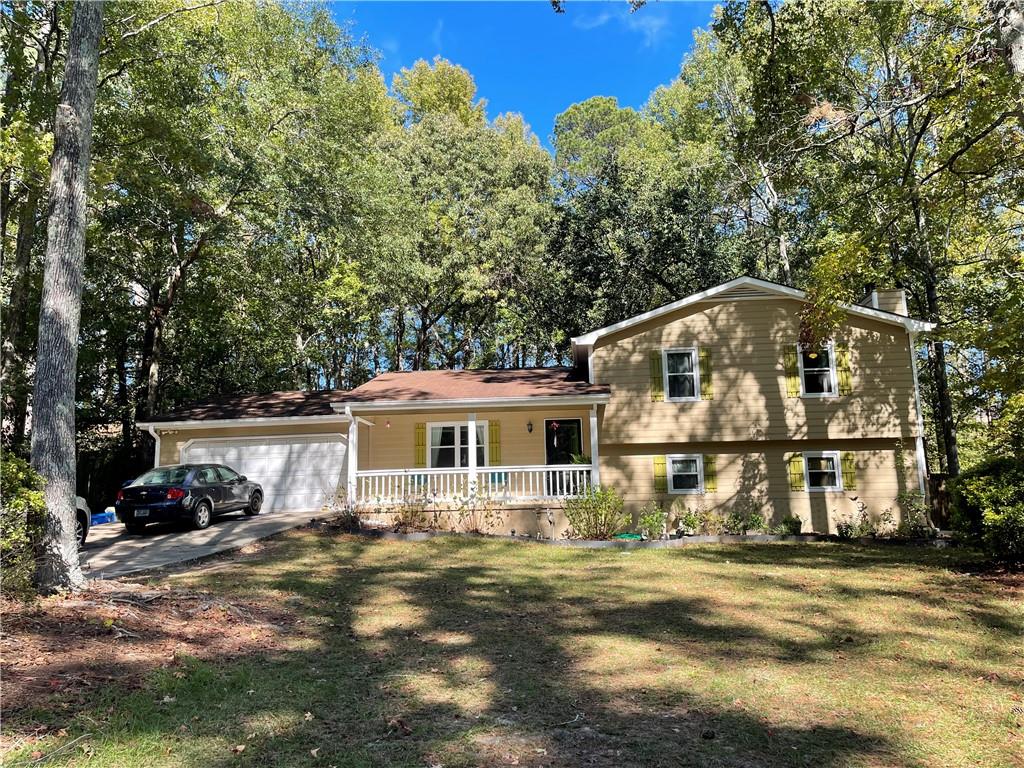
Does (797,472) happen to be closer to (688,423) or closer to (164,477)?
(688,423)

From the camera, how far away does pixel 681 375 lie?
1698cm

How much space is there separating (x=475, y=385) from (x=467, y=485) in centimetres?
325

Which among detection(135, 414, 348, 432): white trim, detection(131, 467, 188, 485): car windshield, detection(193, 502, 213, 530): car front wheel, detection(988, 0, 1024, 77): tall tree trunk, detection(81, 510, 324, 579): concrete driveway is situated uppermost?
detection(988, 0, 1024, 77): tall tree trunk

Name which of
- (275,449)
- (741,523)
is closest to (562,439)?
(741,523)

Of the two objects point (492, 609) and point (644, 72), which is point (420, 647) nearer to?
point (492, 609)

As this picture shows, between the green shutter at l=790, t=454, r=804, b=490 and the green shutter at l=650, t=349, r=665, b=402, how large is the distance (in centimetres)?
377

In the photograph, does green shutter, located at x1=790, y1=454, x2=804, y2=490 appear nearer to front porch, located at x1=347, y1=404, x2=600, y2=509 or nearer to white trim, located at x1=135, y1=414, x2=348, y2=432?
front porch, located at x1=347, y1=404, x2=600, y2=509

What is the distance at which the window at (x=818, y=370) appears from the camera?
16562mm

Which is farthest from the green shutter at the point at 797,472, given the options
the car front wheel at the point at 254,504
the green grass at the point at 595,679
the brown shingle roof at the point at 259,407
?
the car front wheel at the point at 254,504

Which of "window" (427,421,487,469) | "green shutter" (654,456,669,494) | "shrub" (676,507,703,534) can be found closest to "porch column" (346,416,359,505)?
"window" (427,421,487,469)

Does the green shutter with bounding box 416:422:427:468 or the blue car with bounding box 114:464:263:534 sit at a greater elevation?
the green shutter with bounding box 416:422:427:468

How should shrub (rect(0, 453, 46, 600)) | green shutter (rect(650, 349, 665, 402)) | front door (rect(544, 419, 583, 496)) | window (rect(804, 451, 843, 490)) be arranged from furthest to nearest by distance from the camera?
1. front door (rect(544, 419, 583, 496))
2. green shutter (rect(650, 349, 665, 402))
3. window (rect(804, 451, 843, 490))
4. shrub (rect(0, 453, 46, 600))

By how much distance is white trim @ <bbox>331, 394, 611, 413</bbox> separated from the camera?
1603 cm

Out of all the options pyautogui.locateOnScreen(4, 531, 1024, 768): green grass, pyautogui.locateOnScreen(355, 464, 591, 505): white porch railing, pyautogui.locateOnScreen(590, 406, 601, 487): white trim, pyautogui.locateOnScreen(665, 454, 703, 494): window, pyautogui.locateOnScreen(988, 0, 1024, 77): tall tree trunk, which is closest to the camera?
pyautogui.locateOnScreen(4, 531, 1024, 768): green grass
